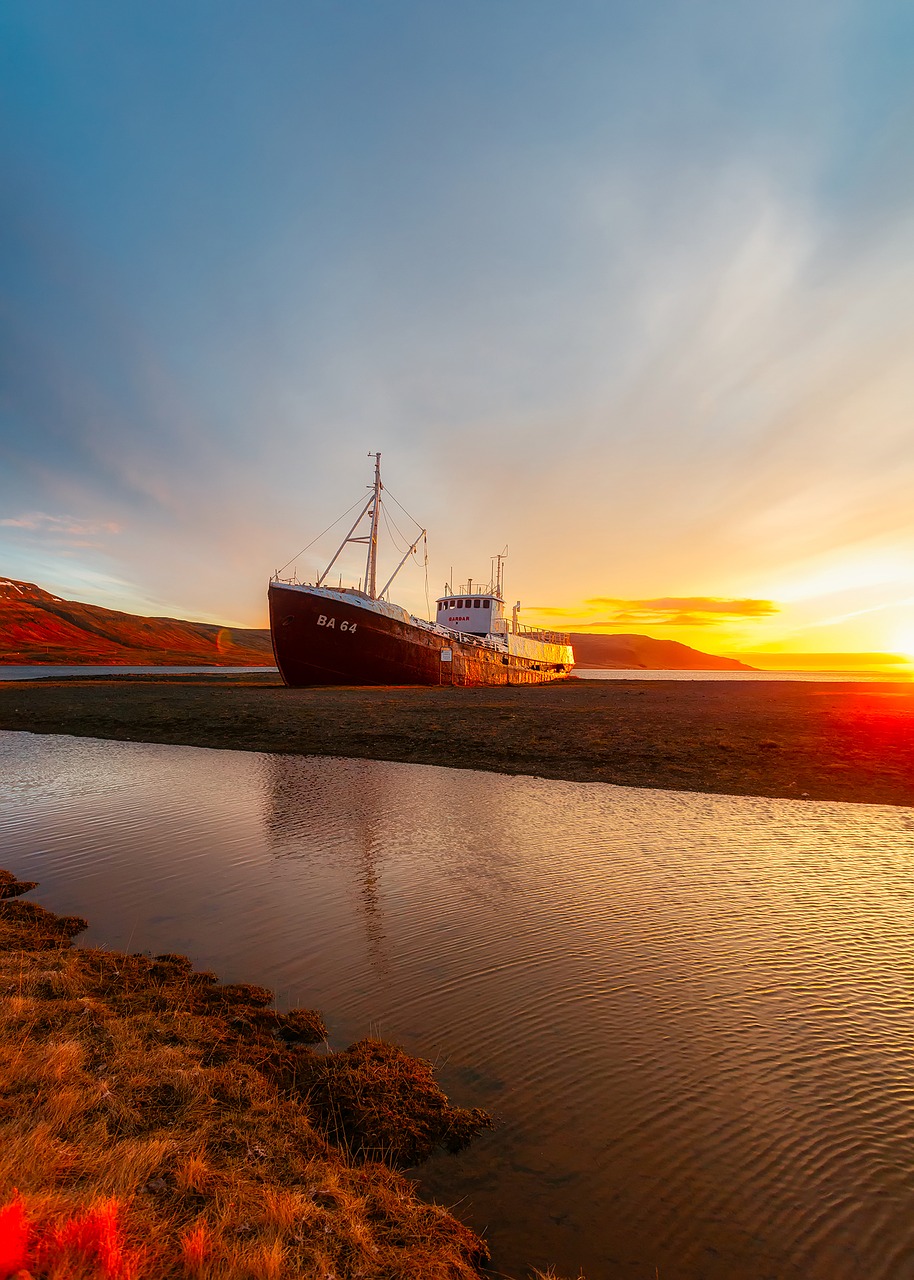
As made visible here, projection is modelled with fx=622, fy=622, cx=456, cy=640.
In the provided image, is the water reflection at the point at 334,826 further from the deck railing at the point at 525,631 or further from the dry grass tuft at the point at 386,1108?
the deck railing at the point at 525,631

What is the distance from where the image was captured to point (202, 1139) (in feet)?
12.1

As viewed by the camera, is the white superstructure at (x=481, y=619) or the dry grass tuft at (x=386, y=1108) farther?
the white superstructure at (x=481, y=619)

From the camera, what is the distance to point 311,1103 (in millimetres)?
4371

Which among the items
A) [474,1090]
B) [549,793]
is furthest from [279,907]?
[549,793]

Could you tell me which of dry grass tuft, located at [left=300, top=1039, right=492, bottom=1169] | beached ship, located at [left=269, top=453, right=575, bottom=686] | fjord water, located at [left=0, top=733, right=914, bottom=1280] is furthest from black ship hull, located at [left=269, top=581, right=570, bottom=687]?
dry grass tuft, located at [left=300, top=1039, right=492, bottom=1169]

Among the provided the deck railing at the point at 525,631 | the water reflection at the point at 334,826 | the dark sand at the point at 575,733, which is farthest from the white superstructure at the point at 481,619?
the water reflection at the point at 334,826

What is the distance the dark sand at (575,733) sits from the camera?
17.5m

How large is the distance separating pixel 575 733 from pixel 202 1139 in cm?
2138

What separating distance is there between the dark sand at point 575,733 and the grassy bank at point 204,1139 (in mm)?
13396

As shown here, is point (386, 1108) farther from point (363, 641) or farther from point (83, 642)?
point (83, 642)

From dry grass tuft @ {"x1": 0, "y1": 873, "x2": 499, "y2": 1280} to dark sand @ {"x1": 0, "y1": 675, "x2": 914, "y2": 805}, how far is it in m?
13.4

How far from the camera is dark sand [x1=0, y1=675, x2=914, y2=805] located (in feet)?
57.3

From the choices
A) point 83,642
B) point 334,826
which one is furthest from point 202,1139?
point 83,642

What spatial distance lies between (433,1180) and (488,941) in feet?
11.3
